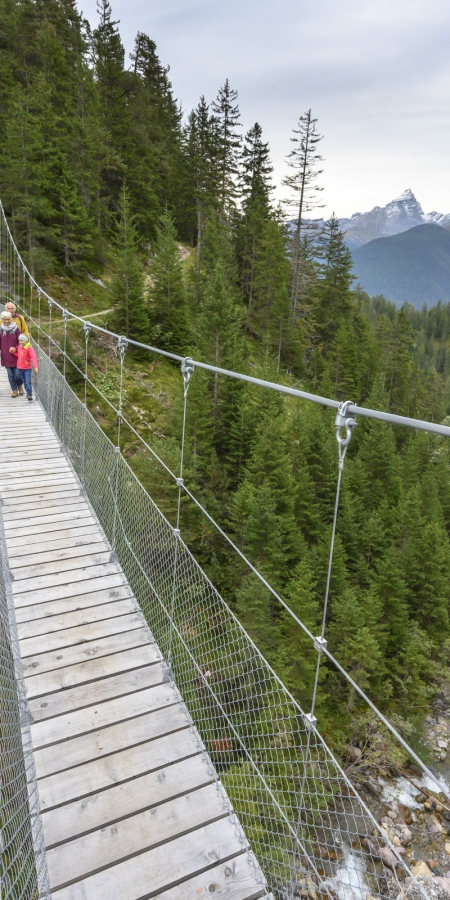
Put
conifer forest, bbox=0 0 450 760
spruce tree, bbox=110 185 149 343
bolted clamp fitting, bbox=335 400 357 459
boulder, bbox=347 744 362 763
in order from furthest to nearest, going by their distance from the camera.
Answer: spruce tree, bbox=110 185 149 343 → conifer forest, bbox=0 0 450 760 → boulder, bbox=347 744 362 763 → bolted clamp fitting, bbox=335 400 357 459

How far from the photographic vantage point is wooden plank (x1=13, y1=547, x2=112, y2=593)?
3.45 m

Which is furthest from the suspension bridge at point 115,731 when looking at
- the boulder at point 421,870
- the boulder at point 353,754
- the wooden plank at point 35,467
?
the boulder at point 353,754

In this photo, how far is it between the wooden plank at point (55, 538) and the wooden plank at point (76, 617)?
0.71m

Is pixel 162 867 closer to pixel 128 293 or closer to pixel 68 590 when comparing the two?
pixel 68 590

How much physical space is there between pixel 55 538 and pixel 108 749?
72.8 inches

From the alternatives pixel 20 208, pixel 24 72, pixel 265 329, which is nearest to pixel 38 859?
pixel 20 208

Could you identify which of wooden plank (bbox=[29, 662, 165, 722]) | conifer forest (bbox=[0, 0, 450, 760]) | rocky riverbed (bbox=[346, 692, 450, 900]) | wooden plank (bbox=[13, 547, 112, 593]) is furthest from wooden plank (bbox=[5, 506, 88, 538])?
rocky riverbed (bbox=[346, 692, 450, 900])

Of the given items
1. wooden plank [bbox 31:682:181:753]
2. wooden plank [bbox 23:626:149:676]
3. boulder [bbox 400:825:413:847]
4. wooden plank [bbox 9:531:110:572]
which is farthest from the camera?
boulder [bbox 400:825:413:847]

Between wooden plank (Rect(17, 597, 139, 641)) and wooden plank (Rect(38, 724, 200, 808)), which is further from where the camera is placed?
wooden plank (Rect(17, 597, 139, 641))

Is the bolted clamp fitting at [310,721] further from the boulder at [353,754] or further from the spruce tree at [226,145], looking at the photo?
the spruce tree at [226,145]

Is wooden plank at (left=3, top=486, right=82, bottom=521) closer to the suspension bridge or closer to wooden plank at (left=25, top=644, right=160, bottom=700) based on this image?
the suspension bridge

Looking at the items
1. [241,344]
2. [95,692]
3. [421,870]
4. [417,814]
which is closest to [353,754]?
[417,814]

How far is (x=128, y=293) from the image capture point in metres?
15.3

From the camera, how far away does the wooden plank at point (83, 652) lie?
280 cm
